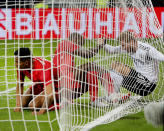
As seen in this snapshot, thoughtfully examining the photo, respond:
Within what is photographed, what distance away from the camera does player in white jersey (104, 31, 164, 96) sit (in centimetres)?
357

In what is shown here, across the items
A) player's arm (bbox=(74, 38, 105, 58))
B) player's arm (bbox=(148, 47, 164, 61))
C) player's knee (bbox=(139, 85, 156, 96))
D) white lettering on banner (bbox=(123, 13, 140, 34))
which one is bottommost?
player's knee (bbox=(139, 85, 156, 96))

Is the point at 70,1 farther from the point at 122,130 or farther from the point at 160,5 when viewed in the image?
the point at 160,5

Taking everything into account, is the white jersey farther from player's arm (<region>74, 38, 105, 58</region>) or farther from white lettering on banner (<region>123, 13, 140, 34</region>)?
white lettering on banner (<region>123, 13, 140, 34</region>)

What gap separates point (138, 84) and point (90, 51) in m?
0.86

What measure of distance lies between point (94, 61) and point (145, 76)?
0.78 m

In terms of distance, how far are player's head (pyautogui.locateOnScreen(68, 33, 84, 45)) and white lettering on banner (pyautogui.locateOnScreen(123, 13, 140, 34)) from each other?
891mm

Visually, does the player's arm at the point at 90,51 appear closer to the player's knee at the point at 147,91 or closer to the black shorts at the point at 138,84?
the black shorts at the point at 138,84

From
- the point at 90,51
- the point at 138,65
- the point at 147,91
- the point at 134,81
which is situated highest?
the point at 90,51

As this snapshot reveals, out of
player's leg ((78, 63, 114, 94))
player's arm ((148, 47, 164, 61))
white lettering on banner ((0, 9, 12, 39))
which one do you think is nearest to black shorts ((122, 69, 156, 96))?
player's arm ((148, 47, 164, 61))

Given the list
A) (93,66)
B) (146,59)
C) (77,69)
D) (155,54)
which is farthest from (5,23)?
(77,69)

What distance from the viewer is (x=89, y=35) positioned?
3451 millimetres

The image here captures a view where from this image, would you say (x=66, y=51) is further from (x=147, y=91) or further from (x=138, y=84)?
(x=147, y=91)

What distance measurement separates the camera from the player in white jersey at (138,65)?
357 cm

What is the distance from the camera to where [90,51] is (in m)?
3.11
